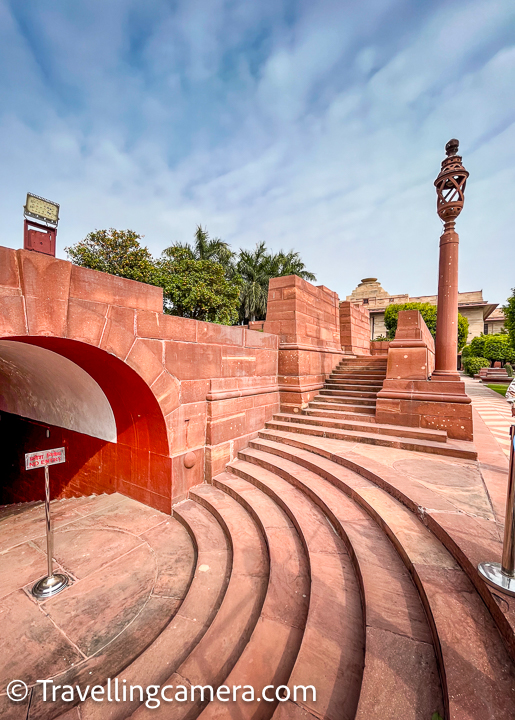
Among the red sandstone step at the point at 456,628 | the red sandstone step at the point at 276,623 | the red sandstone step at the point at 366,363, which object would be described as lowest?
the red sandstone step at the point at 276,623

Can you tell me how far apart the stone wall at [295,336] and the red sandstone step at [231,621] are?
3.45 meters

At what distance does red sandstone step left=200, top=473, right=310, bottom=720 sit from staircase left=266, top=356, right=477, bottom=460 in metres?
2.45

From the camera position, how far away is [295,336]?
6914mm

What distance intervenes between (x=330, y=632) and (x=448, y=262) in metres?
5.95

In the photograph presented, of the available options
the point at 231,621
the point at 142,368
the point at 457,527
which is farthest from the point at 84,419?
the point at 457,527

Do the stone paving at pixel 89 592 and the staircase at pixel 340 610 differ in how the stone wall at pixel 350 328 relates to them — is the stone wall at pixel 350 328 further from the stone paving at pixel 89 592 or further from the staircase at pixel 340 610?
the stone paving at pixel 89 592

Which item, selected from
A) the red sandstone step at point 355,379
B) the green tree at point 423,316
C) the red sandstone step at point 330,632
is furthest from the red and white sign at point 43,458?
the green tree at point 423,316

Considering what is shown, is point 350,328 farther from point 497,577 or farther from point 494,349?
point 494,349

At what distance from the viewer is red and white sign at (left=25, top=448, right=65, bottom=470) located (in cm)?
287

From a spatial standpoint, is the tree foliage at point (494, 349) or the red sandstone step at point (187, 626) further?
the tree foliage at point (494, 349)

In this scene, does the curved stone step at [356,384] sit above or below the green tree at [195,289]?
below

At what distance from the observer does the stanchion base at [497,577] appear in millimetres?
1855

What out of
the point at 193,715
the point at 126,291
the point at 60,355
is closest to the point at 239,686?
the point at 193,715

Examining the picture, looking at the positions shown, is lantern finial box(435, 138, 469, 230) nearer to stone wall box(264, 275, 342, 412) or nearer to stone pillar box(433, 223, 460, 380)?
stone pillar box(433, 223, 460, 380)
